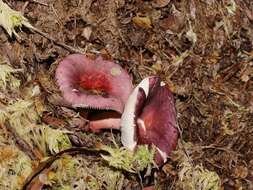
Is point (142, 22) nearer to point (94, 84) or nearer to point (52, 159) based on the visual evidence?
point (94, 84)

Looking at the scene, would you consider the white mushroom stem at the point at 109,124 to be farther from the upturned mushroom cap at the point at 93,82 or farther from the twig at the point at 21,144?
the twig at the point at 21,144

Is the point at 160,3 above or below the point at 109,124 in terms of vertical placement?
above

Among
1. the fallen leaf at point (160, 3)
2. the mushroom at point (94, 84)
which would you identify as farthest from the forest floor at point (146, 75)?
the mushroom at point (94, 84)

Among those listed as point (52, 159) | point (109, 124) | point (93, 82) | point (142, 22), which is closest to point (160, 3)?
point (142, 22)

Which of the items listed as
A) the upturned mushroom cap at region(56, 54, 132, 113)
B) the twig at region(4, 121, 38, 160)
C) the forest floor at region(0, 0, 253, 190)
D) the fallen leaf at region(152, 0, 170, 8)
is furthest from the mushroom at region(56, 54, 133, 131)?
the fallen leaf at region(152, 0, 170, 8)

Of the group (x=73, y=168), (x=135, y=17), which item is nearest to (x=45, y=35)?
(x=135, y=17)

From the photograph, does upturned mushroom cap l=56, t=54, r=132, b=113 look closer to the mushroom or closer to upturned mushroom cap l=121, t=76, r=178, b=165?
the mushroom
